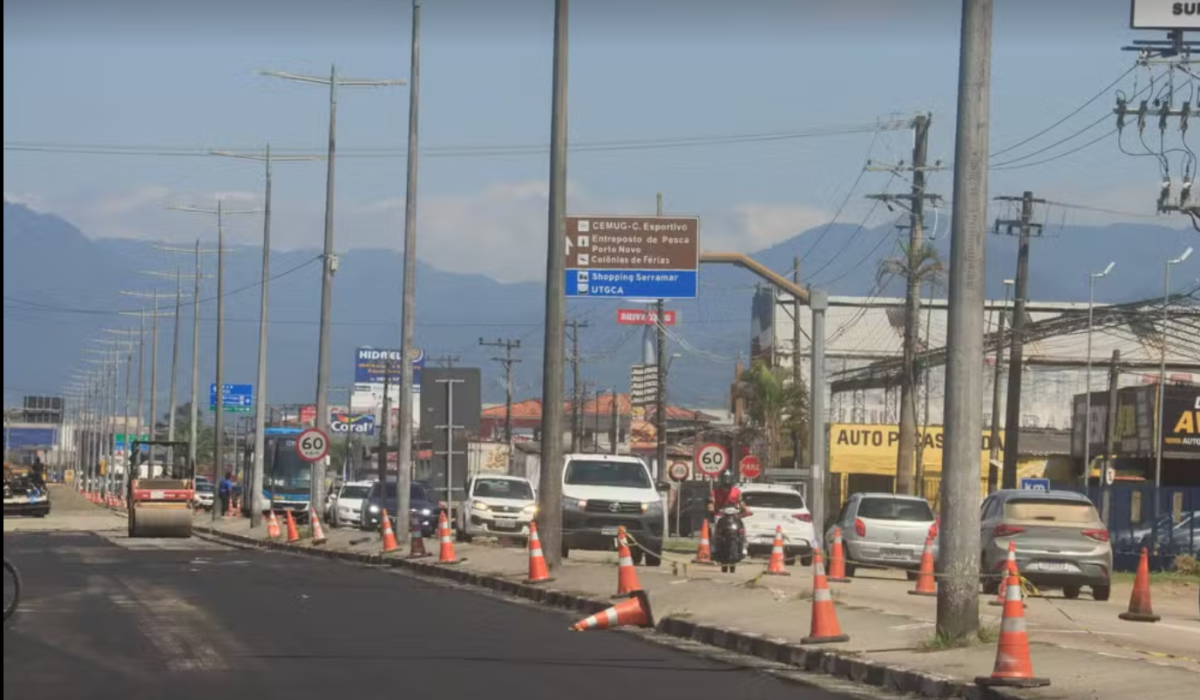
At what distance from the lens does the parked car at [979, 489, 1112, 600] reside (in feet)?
92.8

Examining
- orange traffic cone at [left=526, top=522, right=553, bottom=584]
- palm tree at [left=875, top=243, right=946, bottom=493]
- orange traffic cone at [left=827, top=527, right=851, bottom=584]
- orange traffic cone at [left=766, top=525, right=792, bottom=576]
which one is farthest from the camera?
palm tree at [left=875, top=243, right=946, bottom=493]

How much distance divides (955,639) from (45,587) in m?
13.5

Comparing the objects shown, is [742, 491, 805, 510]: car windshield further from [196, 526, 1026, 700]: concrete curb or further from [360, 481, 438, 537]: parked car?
[360, 481, 438, 537]: parked car

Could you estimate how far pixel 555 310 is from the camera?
1168 inches

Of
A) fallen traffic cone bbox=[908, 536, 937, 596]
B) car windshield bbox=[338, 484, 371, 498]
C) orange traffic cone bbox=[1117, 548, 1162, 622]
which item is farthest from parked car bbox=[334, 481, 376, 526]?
orange traffic cone bbox=[1117, 548, 1162, 622]

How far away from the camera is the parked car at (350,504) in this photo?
60.6 metres

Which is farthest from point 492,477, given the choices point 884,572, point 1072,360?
point 1072,360

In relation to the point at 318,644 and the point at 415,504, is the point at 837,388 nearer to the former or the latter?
the point at 415,504

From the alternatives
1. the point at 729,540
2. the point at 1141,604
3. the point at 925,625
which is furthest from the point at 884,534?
the point at 925,625

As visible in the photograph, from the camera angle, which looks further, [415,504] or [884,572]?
[415,504]

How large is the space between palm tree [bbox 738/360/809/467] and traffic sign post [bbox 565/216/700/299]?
38.1 m

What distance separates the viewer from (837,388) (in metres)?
87.8

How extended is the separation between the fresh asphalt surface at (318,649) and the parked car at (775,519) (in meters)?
15.0

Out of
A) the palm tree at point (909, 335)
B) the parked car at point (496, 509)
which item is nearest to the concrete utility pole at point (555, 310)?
the parked car at point (496, 509)
